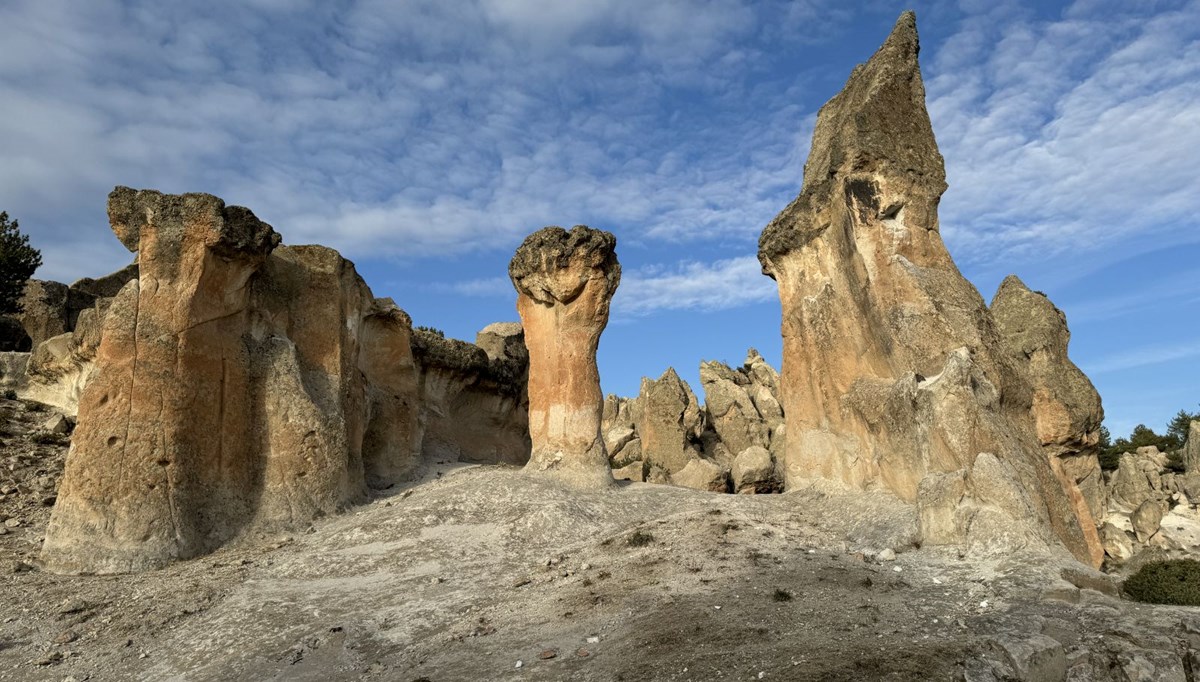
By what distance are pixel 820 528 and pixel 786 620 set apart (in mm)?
7348

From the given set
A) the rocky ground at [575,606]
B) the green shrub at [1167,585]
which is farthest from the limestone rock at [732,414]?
the green shrub at [1167,585]

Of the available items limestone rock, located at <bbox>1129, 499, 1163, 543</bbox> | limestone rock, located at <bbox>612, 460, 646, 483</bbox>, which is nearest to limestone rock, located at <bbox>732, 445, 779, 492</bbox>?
limestone rock, located at <bbox>612, 460, 646, 483</bbox>

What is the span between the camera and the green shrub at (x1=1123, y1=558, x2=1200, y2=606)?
43.3ft

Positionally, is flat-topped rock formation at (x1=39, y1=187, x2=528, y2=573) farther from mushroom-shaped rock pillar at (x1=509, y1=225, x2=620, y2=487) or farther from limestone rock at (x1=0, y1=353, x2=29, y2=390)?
limestone rock at (x1=0, y1=353, x2=29, y2=390)

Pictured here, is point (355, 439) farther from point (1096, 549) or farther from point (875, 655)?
point (1096, 549)

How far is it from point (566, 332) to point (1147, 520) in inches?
777

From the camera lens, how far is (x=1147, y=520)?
25797 millimetres

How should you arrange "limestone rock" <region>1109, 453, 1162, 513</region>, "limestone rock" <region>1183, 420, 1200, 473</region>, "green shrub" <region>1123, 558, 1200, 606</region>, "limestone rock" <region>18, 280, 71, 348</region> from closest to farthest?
1. "green shrub" <region>1123, 558, 1200, 606</region>
2. "limestone rock" <region>1109, 453, 1162, 513</region>
3. "limestone rock" <region>18, 280, 71, 348</region>
4. "limestone rock" <region>1183, 420, 1200, 473</region>

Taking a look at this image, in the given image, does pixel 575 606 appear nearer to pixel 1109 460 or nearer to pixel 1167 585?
pixel 1167 585

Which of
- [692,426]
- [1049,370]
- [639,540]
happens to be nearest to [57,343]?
[639,540]

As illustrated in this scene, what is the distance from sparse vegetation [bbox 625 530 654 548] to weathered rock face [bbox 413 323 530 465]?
11896 millimetres

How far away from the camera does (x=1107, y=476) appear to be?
95.6 ft

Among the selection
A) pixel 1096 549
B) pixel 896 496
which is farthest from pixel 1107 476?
pixel 896 496

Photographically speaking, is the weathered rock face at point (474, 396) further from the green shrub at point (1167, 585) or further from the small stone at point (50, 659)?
the green shrub at point (1167, 585)
